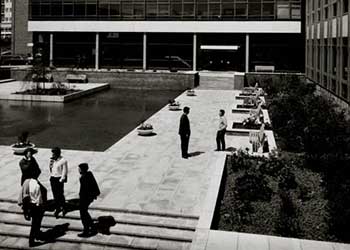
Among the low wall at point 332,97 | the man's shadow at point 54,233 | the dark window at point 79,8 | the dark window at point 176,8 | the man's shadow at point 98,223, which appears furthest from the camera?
the dark window at point 79,8

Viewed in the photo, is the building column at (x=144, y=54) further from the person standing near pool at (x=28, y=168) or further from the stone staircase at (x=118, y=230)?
the person standing near pool at (x=28, y=168)

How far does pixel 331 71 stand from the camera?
2817 cm

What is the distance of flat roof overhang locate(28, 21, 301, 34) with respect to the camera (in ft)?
166

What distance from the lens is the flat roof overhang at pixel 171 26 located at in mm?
50469

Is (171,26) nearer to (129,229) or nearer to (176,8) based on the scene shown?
(176,8)

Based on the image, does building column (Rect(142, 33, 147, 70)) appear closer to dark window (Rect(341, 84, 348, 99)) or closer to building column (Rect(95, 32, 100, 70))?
building column (Rect(95, 32, 100, 70))

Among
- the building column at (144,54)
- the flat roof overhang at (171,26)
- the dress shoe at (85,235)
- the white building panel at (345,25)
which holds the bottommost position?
the dress shoe at (85,235)

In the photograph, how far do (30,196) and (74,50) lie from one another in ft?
167

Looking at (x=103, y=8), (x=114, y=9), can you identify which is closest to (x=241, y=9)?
(x=114, y=9)

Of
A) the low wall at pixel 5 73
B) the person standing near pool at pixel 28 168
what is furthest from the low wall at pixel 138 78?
the person standing near pool at pixel 28 168

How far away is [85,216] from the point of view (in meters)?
9.79

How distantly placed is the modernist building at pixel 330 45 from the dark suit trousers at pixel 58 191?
16056mm

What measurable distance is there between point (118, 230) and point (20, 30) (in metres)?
62.3

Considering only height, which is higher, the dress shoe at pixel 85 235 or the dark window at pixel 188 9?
the dark window at pixel 188 9
